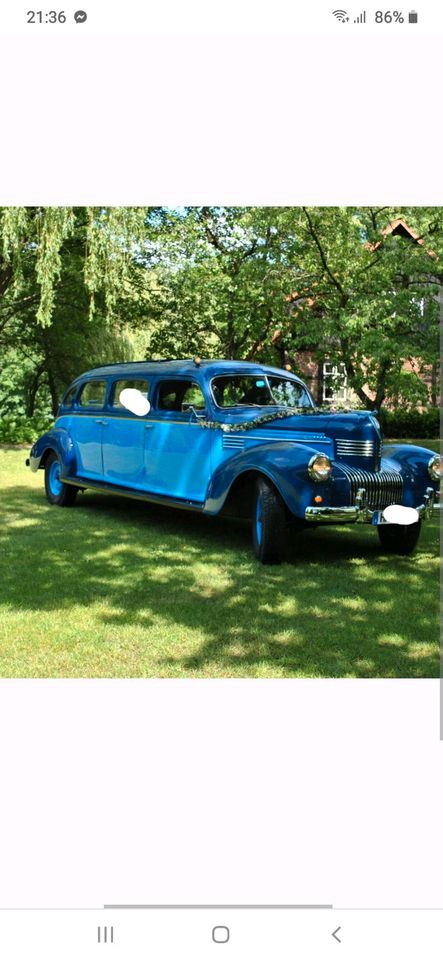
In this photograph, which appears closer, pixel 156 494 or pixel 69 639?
pixel 69 639

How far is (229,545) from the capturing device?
7043mm

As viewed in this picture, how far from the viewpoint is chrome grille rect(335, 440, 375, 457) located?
648 centimetres

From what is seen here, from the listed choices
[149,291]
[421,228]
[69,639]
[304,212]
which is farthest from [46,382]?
[69,639]

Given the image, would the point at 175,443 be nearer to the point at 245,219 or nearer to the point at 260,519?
the point at 260,519

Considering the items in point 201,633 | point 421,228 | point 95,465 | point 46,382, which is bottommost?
point 201,633

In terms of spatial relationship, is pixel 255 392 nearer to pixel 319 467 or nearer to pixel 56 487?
pixel 319 467

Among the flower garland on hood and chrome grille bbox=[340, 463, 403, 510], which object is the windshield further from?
chrome grille bbox=[340, 463, 403, 510]

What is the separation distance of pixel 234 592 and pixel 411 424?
10.3 m

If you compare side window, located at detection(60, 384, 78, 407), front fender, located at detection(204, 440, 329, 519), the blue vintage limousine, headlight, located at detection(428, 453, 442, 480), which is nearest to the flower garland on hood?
the blue vintage limousine

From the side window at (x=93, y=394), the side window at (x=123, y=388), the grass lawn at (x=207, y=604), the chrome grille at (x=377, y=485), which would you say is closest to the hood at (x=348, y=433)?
the chrome grille at (x=377, y=485)

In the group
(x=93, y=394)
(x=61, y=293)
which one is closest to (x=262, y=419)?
(x=93, y=394)

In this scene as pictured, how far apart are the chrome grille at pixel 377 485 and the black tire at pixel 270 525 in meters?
0.59

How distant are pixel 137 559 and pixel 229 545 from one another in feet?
3.36

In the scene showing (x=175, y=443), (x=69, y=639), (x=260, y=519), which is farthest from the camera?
(x=175, y=443)
